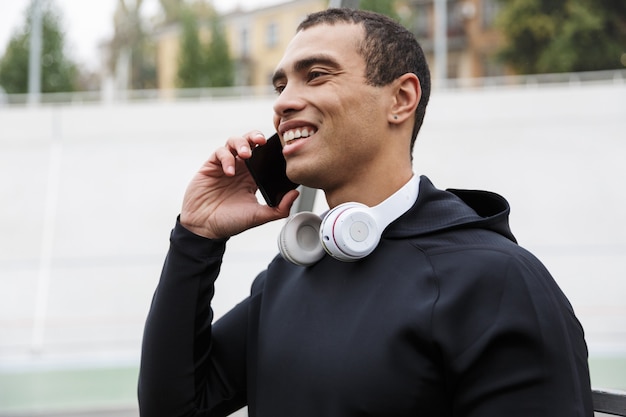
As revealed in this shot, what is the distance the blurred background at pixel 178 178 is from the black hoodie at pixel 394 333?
19.0ft

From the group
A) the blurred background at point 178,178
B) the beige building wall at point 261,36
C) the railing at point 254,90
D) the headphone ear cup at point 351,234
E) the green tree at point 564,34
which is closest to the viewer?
the headphone ear cup at point 351,234

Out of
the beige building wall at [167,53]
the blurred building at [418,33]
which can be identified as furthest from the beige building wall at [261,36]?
the beige building wall at [167,53]

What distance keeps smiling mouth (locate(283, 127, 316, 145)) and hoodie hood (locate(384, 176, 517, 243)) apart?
9.4 inches

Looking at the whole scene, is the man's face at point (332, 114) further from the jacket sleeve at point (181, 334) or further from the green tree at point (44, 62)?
the green tree at point (44, 62)

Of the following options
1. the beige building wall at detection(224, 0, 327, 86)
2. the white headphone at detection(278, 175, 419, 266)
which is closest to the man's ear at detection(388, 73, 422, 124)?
the white headphone at detection(278, 175, 419, 266)

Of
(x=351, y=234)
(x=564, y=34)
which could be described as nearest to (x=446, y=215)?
(x=351, y=234)

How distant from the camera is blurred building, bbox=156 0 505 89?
3838cm

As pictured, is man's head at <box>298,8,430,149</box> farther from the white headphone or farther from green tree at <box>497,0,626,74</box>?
green tree at <box>497,0,626,74</box>

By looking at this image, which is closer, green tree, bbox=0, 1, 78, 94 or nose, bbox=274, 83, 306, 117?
nose, bbox=274, 83, 306, 117

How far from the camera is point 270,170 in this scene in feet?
5.93

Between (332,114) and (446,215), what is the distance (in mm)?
291

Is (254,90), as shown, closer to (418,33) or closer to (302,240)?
(418,33)

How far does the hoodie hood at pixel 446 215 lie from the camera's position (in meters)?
1.52

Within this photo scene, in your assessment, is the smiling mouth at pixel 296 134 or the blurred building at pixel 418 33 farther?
the blurred building at pixel 418 33
